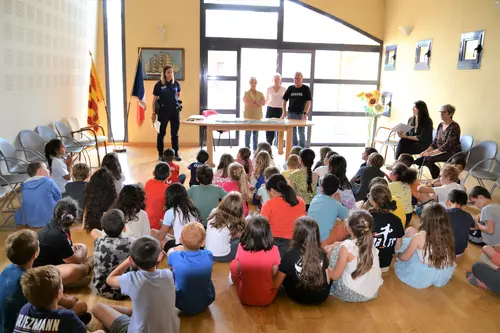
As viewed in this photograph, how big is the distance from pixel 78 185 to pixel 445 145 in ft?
16.0

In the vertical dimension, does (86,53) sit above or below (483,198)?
above

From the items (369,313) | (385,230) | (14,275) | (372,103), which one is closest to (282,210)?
(385,230)

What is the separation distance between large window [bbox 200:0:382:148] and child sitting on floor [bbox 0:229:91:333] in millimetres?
7183

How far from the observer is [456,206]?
3.79 m

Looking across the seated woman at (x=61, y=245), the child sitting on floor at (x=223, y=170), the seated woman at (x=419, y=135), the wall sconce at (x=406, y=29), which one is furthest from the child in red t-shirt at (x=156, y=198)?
the wall sconce at (x=406, y=29)

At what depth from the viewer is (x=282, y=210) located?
360cm

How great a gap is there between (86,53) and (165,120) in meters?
2.12

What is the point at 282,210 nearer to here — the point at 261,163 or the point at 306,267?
the point at 306,267

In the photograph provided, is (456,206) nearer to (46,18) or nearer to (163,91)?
(163,91)

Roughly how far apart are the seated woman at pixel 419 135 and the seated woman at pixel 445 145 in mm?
304

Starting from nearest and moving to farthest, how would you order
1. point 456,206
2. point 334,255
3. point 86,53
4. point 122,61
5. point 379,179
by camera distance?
point 334,255 → point 456,206 → point 379,179 → point 86,53 → point 122,61

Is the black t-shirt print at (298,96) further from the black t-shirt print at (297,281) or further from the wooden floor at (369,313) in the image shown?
the black t-shirt print at (297,281)

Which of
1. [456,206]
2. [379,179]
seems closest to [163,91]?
[379,179]

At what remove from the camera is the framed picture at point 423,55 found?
7.68 m
